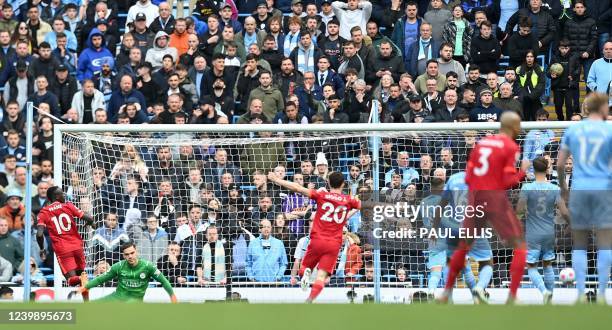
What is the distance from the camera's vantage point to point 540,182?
53.9 feet

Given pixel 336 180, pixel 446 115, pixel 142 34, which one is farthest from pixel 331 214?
pixel 142 34

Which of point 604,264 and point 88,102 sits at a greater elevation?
point 88,102

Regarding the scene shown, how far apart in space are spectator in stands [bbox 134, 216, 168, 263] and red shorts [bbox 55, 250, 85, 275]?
0.85 metres

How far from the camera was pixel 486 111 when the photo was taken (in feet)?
66.2

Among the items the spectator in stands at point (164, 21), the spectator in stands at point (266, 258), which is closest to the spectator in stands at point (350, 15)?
the spectator in stands at point (164, 21)

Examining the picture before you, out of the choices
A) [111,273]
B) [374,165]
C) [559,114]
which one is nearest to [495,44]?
[559,114]

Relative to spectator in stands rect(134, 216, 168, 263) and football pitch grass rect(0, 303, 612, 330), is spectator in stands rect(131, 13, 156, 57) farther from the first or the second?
football pitch grass rect(0, 303, 612, 330)

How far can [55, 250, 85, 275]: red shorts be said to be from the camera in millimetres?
17391

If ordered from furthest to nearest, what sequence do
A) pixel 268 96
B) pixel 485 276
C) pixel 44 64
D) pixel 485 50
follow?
pixel 44 64, pixel 485 50, pixel 268 96, pixel 485 276

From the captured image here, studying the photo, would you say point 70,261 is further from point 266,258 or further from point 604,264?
point 604,264

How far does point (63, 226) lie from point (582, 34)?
9545 millimetres

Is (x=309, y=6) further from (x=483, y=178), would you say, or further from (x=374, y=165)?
(x=483, y=178)

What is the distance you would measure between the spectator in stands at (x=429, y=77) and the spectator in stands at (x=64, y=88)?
5.75 m

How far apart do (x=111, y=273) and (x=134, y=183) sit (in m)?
2.17
